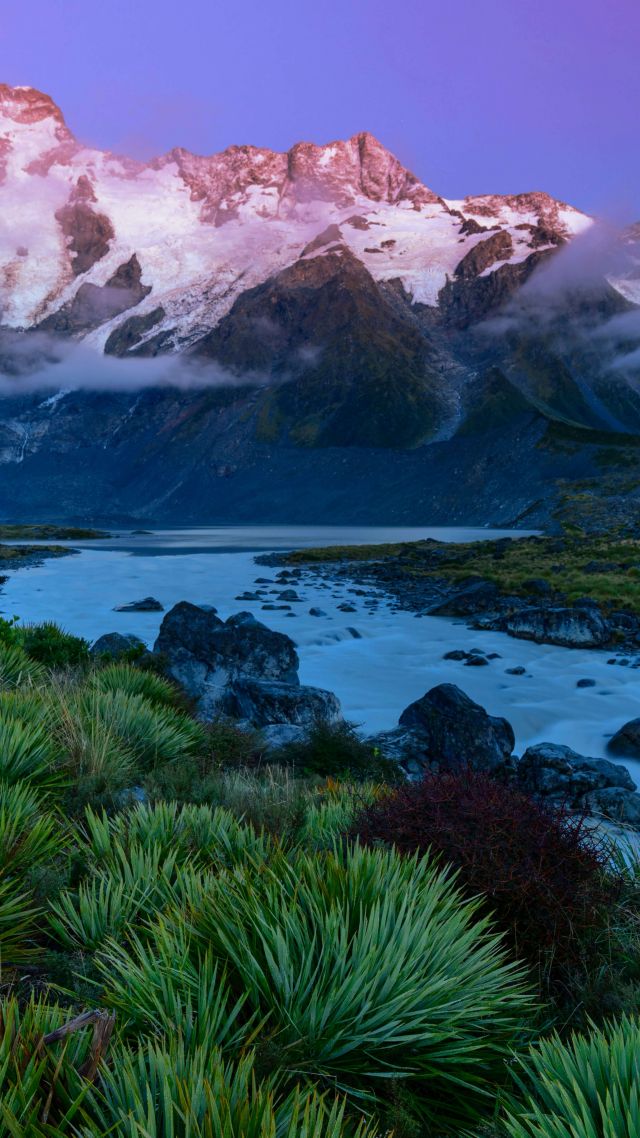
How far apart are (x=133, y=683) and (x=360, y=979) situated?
22.9 ft

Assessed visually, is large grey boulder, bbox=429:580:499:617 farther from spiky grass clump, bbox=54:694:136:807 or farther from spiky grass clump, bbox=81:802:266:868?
spiky grass clump, bbox=81:802:266:868

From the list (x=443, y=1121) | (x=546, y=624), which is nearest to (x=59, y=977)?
(x=443, y=1121)

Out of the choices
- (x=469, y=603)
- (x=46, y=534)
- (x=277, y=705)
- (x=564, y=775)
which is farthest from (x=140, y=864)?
(x=46, y=534)

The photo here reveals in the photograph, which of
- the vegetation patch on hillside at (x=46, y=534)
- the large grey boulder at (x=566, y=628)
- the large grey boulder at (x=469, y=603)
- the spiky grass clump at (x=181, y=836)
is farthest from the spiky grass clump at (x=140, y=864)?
the vegetation patch on hillside at (x=46, y=534)

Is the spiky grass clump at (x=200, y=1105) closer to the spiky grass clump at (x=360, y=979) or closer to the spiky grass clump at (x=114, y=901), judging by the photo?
the spiky grass clump at (x=360, y=979)

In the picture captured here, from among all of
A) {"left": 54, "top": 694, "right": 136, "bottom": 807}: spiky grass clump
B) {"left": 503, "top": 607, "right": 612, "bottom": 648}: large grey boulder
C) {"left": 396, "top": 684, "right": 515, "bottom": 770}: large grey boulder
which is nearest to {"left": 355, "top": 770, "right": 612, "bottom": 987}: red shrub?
{"left": 54, "top": 694, "right": 136, "bottom": 807}: spiky grass clump

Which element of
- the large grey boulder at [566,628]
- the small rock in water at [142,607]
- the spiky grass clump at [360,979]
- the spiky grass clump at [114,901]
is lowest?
the small rock in water at [142,607]

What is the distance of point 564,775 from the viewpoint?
938 cm

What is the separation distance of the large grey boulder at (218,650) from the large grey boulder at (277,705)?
2884mm

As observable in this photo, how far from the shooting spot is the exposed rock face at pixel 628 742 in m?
12.8

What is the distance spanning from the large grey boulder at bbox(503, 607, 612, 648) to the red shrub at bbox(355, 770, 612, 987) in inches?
797

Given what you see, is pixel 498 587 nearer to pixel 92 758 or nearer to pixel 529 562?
pixel 529 562

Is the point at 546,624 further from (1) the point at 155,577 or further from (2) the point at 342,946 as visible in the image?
(1) the point at 155,577

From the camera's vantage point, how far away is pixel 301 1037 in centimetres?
217
